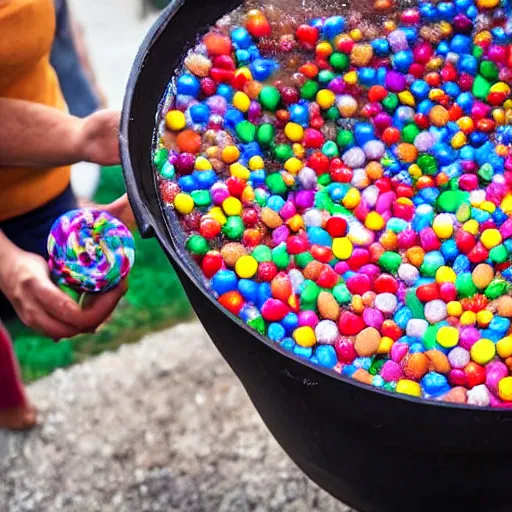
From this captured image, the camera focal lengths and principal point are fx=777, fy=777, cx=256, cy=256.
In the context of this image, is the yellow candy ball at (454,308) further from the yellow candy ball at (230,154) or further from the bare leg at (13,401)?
the bare leg at (13,401)

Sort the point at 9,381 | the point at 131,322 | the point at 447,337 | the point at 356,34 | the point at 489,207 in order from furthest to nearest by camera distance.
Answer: the point at 131,322
the point at 9,381
the point at 356,34
the point at 489,207
the point at 447,337

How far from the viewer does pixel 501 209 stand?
36.6 inches

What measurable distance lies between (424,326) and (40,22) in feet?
2.40

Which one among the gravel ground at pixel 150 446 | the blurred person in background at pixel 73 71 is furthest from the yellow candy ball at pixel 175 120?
the gravel ground at pixel 150 446

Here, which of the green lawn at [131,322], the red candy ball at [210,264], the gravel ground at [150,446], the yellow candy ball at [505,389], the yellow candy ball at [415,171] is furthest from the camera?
the green lawn at [131,322]

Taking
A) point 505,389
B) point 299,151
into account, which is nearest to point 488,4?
point 299,151

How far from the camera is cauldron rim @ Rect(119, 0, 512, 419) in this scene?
64cm

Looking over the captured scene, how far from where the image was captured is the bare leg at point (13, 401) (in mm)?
1524

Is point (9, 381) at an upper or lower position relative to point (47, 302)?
lower

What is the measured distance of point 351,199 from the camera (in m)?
0.94

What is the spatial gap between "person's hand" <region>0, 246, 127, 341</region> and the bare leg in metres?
0.46

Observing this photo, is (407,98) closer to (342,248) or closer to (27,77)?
(342,248)

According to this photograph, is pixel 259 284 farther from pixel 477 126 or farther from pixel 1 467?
pixel 1 467

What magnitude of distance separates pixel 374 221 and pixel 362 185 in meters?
0.06
